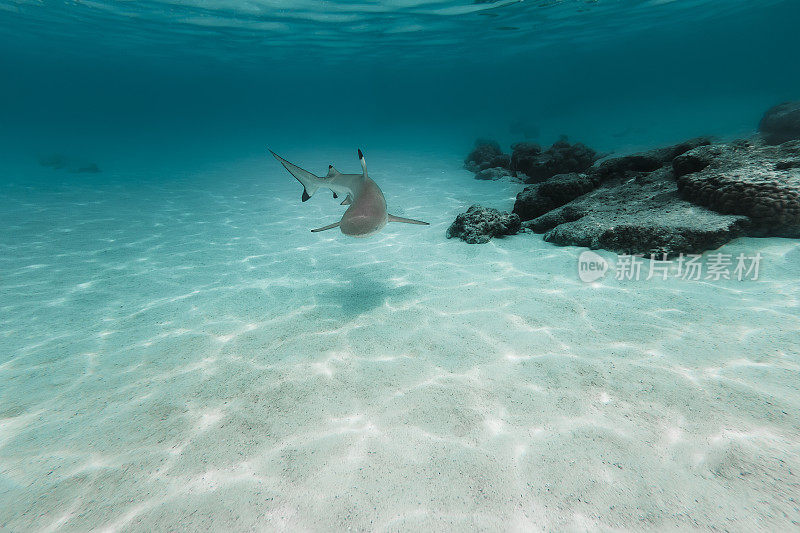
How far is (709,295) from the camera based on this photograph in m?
4.06

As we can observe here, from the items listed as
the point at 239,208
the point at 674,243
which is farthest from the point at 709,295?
the point at 239,208

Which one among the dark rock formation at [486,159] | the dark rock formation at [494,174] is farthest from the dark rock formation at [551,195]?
the dark rock formation at [486,159]

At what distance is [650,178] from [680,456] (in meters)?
6.83

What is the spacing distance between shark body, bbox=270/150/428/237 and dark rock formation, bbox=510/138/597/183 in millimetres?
9904

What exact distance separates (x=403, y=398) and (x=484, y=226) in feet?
15.2

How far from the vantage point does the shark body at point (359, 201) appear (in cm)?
382

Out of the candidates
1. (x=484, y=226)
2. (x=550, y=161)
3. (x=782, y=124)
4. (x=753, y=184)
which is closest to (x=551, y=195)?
(x=484, y=226)

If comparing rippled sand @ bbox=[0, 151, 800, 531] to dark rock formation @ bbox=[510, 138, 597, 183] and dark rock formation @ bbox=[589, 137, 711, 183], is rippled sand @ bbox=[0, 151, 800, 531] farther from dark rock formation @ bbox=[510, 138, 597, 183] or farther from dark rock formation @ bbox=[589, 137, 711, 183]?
dark rock formation @ bbox=[510, 138, 597, 183]

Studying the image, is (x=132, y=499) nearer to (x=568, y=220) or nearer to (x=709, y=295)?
A: (x=709, y=295)

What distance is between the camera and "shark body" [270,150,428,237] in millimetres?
3820

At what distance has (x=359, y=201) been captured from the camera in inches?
167

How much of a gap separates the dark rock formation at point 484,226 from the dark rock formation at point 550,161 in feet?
23.2

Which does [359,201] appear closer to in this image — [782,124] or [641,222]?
[641,222]

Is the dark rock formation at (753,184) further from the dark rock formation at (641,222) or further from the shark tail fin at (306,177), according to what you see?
the shark tail fin at (306,177)
